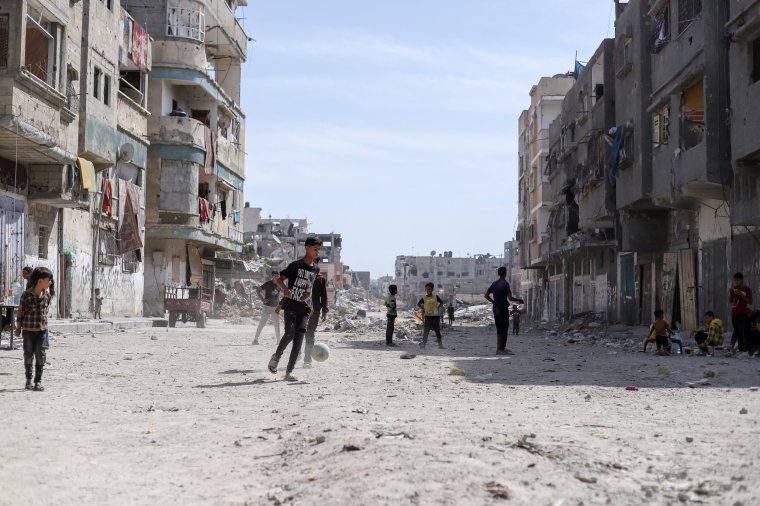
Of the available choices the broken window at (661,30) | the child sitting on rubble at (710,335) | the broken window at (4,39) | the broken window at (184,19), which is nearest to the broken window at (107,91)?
the broken window at (184,19)

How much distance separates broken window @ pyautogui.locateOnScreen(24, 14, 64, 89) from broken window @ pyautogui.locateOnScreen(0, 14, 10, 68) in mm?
2172

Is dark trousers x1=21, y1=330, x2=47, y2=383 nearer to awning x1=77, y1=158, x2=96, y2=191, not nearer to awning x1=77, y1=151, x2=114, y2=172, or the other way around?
awning x1=77, y1=158, x2=96, y2=191

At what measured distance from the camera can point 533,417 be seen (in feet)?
25.9

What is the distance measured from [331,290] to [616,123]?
→ 6654 cm

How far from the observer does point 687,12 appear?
79.6 ft

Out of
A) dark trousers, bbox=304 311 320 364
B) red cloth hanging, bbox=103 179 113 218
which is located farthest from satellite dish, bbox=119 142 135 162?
dark trousers, bbox=304 311 320 364

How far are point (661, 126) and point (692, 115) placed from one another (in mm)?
2956

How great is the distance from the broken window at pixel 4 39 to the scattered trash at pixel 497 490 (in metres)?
19.7

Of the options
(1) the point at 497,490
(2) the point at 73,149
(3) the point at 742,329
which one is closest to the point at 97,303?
(2) the point at 73,149

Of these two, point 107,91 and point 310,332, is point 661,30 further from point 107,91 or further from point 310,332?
point 107,91

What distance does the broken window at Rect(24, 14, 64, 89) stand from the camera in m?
24.3

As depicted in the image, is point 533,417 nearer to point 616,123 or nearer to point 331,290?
point 616,123

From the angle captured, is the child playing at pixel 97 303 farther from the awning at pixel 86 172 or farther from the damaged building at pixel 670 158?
the damaged building at pixel 670 158

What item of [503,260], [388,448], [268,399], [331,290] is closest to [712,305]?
[268,399]
